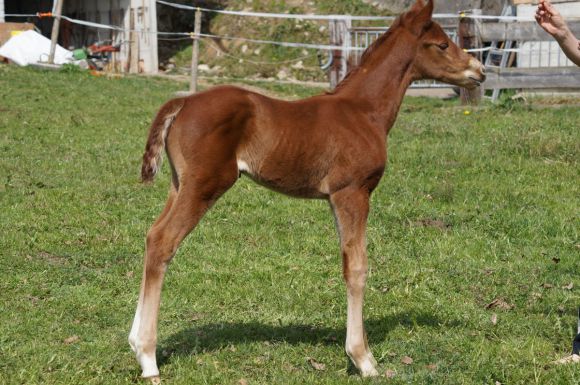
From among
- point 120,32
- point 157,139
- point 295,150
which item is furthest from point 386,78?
point 120,32

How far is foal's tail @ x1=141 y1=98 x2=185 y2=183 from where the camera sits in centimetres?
518

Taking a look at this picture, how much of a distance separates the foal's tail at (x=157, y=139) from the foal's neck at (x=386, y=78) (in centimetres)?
112

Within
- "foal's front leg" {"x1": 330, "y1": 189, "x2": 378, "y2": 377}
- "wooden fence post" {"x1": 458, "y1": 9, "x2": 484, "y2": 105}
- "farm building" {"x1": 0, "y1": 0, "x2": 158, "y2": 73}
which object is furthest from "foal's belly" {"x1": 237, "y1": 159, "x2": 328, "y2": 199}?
"farm building" {"x1": 0, "y1": 0, "x2": 158, "y2": 73}

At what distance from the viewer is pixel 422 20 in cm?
575

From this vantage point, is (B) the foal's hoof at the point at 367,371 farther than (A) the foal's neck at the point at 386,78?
No

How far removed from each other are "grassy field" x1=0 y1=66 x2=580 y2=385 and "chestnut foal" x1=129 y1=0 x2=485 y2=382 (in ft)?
1.90

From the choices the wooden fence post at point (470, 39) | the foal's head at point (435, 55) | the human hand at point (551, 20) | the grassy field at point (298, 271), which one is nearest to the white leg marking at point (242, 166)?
the grassy field at point (298, 271)

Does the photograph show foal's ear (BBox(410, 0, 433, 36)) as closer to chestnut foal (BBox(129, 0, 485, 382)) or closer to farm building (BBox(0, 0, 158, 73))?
chestnut foal (BBox(129, 0, 485, 382))

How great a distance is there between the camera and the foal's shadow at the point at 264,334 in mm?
5934

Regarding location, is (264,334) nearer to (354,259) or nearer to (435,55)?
(354,259)

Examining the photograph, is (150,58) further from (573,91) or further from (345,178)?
(345,178)

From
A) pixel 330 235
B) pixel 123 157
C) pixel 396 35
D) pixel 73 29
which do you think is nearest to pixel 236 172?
pixel 396 35

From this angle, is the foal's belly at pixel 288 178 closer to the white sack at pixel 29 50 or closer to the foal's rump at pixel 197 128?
the foal's rump at pixel 197 128

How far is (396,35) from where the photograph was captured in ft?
19.0
